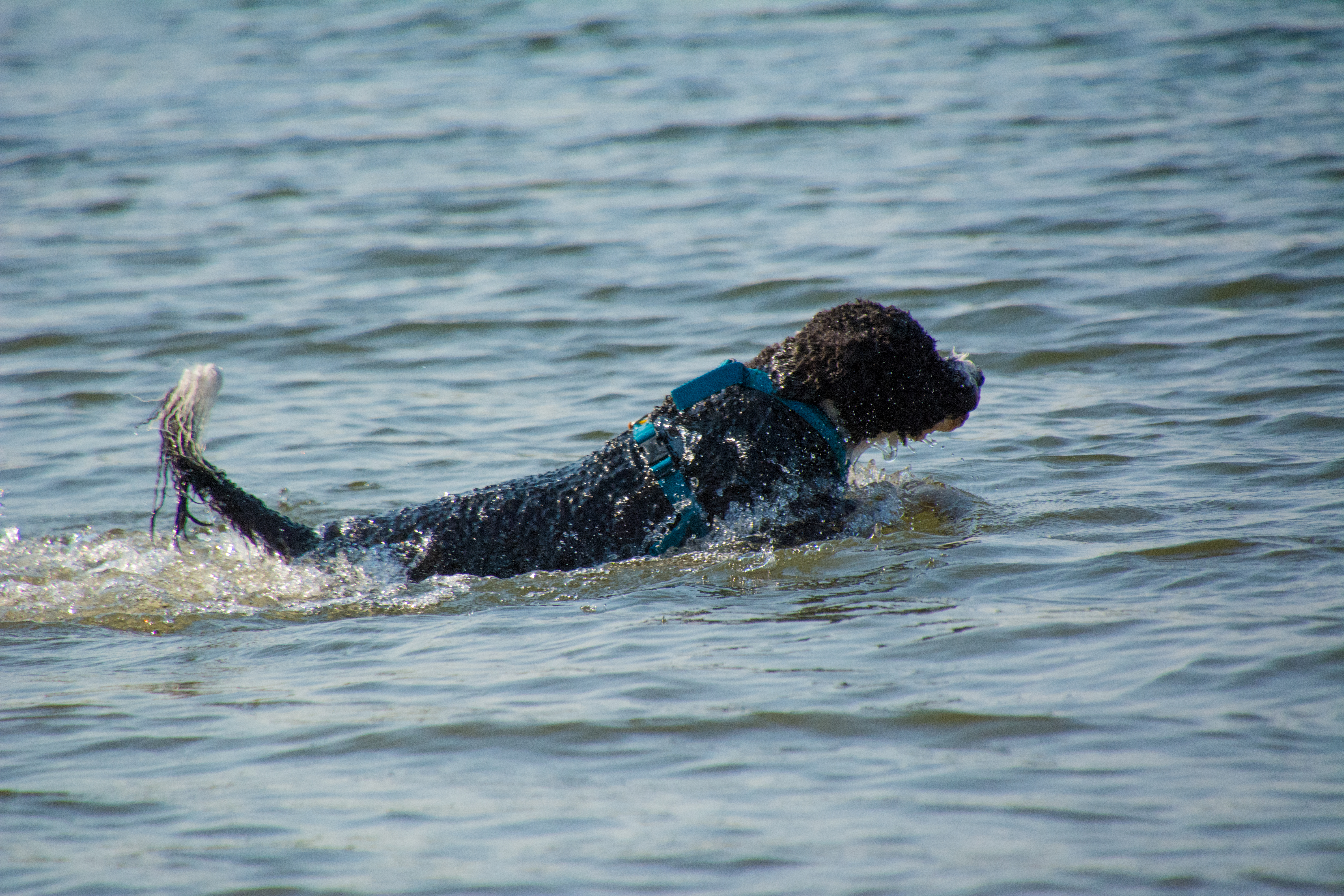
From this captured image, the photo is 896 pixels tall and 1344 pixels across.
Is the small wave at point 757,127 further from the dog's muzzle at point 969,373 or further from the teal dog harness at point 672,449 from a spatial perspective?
the teal dog harness at point 672,449

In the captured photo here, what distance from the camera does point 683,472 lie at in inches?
208

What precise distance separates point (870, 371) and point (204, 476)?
2652 millimetres

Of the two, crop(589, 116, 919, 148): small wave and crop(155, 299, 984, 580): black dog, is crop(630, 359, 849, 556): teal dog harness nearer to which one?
crop(155, 299, 984, 580): black dog

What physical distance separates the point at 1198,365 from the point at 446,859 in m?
5.96

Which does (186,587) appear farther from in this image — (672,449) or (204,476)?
(672,449)

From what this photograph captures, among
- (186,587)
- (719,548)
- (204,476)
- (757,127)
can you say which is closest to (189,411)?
(204,476)

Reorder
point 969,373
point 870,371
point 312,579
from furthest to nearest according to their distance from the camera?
point 969,373, point 870,371, point 312,579

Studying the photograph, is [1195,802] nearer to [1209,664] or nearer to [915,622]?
[1209,664]

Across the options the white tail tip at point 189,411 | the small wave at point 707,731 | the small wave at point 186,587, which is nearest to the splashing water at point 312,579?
the small wave at point 186,587

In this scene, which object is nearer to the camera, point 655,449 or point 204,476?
point 204,476

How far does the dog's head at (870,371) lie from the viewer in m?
5.47

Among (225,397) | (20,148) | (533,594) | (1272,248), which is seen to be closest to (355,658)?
(533,594)

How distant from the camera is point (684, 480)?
17.3 feet

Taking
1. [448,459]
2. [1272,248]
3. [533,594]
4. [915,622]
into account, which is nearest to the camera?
[915,622]
